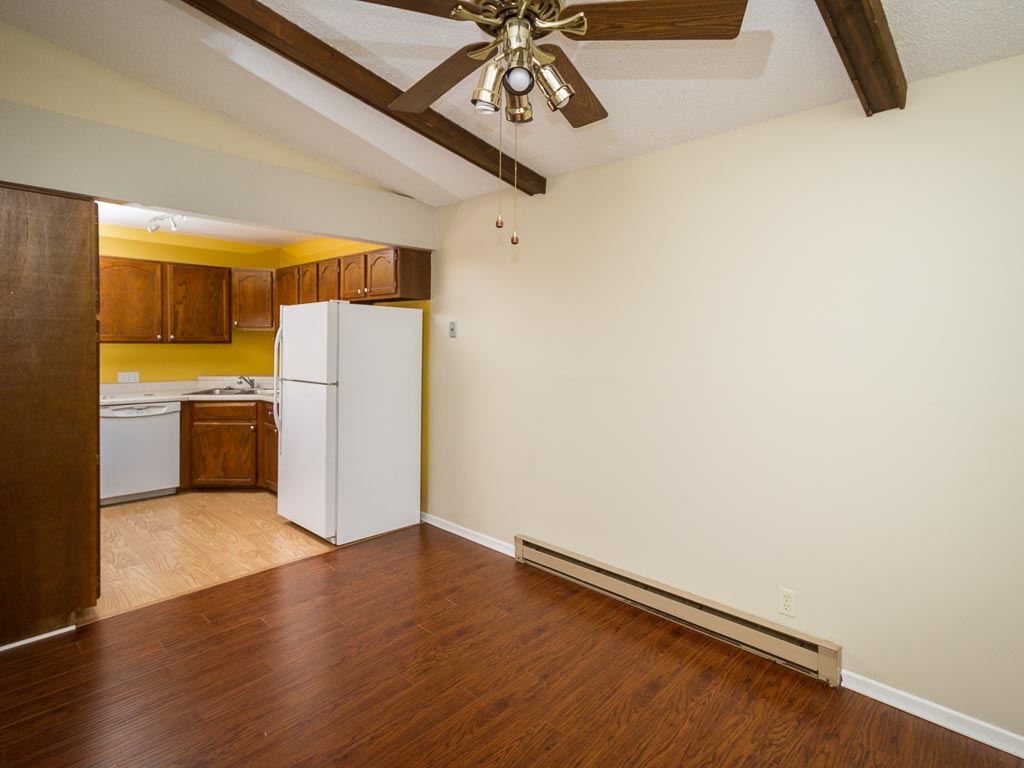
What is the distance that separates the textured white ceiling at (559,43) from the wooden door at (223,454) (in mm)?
2887

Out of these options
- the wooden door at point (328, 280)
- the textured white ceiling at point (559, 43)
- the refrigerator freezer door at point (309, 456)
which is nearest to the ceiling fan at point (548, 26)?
the textured white ceiling at point (559, 43)

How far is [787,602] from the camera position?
247cm

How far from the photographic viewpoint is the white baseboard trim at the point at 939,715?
195 cm

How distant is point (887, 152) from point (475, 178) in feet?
7.48

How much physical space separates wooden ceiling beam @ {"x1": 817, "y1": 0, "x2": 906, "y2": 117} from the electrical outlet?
Result: 209 centimetres

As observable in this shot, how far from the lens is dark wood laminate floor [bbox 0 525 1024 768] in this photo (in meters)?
1.91

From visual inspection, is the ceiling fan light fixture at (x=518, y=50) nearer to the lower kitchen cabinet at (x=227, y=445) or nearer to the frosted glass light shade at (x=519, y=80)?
the frosted glass light shade at (x=519, y=80)

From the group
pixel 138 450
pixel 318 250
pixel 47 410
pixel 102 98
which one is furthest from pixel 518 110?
pixel 138 450

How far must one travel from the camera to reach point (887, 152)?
2.16 metres

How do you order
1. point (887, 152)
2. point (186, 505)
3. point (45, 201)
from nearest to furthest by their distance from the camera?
1. point (887, 152)
2. point (45, 201)
3. point (186, 505)

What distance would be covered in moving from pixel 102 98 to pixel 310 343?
5.64 ft

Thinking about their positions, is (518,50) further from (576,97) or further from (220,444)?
(220,444)

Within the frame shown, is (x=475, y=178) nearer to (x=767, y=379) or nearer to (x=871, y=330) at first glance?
(x=767, y=379)

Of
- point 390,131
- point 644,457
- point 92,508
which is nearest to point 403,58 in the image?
point 390,131
